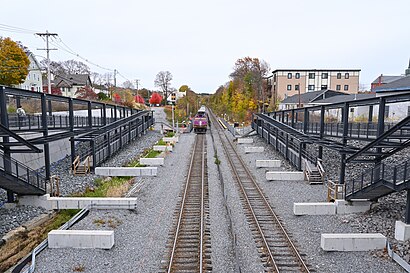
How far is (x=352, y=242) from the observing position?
9258mm

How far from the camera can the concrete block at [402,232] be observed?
9.33 m

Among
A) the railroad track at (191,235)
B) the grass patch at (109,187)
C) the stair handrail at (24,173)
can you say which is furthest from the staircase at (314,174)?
the stair handrail at (24,173)

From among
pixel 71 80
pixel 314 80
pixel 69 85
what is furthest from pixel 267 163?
pixel 71 80

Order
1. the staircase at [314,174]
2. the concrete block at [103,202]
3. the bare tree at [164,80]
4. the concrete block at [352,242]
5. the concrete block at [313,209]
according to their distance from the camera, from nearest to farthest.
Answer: the concrete block at [352,242], the concrete block at [313,209], the concrete block at [103,202], the staircase at [314,174], the bare tree at [164,80]

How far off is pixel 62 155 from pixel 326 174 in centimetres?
1987

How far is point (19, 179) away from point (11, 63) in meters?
28.0

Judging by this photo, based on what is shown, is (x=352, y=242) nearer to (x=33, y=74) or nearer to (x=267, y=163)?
(x=267, y=163)

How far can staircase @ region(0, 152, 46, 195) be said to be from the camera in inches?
445

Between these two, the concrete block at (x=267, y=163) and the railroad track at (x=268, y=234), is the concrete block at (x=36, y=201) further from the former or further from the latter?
the concrete block at (x=267, y=163)

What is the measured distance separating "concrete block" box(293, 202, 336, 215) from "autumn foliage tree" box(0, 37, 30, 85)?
1379 inches

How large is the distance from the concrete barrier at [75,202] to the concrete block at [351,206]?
9.02m

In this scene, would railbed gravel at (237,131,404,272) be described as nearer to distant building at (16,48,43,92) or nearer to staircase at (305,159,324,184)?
staircase at (305,159,324,184)

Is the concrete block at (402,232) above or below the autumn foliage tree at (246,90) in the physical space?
below

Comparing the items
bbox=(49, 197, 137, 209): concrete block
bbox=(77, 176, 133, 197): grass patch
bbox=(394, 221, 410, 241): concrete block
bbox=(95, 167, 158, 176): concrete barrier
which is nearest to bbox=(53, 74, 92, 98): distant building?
bbox=(95, 167, 158, 176): concrete barrier
